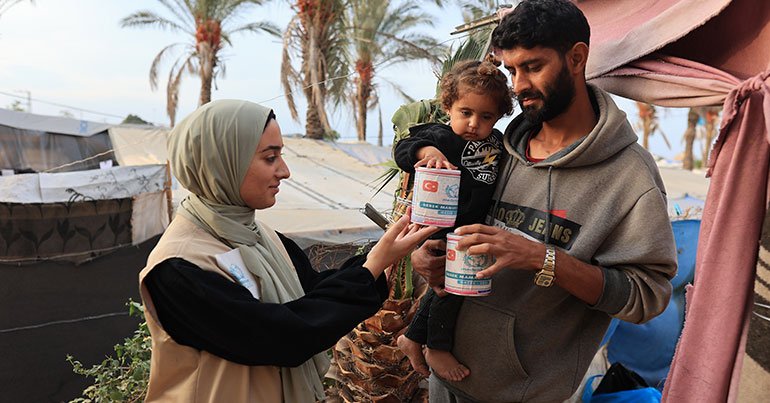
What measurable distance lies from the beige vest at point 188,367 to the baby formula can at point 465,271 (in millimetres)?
723

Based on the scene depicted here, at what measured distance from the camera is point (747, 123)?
164cm

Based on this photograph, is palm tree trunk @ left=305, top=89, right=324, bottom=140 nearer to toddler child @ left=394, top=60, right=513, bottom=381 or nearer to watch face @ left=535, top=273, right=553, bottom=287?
toddler child @ left=394, top=60, right=513, bottom=381

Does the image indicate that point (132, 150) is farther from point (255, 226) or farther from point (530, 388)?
point (530, 388)

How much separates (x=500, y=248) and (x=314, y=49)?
13391mm

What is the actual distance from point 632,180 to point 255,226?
1349 mm

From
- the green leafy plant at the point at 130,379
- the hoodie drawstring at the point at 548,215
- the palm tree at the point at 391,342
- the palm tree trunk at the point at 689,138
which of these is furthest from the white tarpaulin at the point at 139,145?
the palm tree trunk at the point at 689,138

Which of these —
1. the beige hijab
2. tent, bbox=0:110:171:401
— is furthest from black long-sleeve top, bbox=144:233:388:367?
tent, bbox=0:110:171:401

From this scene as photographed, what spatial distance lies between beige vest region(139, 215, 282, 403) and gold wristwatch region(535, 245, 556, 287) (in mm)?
980

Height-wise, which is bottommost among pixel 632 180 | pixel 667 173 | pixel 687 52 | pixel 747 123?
pixel 667 173

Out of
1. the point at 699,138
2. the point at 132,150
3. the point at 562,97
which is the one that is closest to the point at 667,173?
the point at 699,138

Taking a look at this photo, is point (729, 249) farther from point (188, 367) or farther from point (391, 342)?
point (391, 342)

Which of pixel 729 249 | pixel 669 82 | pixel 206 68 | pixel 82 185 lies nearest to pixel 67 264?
pixel 82 185

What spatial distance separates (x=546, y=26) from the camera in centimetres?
161

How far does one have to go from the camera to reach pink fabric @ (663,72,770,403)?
165 centimetres
